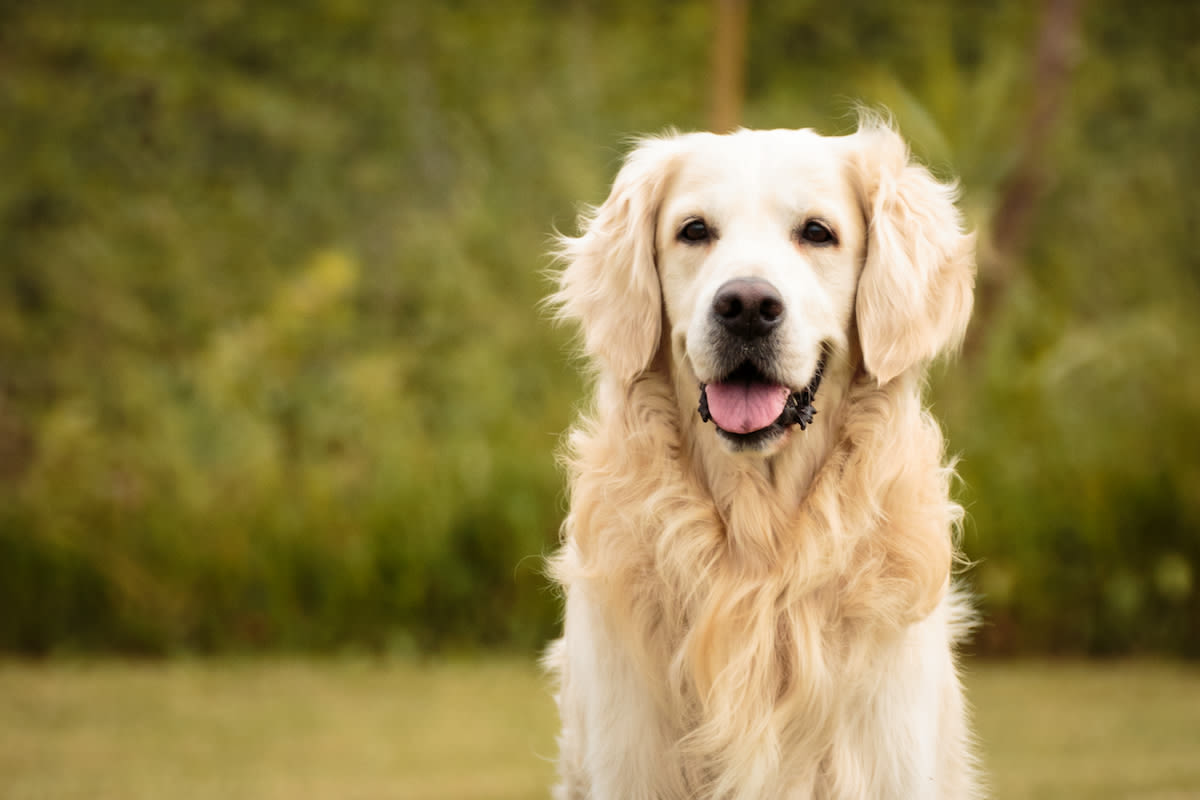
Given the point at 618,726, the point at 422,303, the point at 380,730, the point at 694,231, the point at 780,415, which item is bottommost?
the point at 380,730

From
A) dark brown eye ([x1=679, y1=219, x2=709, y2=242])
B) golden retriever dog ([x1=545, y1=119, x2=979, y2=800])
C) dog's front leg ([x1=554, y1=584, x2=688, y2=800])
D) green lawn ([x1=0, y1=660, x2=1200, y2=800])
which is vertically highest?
dark brown eye ([x1=679, y1=219, x2=709, y2=242])

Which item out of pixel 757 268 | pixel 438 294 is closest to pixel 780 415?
pixel 757 268

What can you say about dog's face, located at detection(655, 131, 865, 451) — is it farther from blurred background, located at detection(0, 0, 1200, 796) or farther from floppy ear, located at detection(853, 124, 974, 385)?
blurred background, located at detection(0, 0, 1200, 796)

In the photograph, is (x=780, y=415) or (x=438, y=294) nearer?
(x=780, y=415)

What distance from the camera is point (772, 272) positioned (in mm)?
2719

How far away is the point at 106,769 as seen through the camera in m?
5.38

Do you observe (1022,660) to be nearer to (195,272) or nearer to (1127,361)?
(1127,361)

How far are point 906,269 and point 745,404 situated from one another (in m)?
0.46

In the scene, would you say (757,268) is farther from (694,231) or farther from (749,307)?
(694,231)

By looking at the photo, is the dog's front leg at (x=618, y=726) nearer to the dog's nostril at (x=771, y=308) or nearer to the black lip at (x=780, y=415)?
the black lip at (x=780, y=415)

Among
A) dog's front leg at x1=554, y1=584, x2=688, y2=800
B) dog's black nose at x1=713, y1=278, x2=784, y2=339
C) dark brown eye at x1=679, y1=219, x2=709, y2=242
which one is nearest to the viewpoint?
dog's black nose at x1=713, y1=278, x2=784, y2=339

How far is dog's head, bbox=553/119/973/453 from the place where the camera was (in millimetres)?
2730

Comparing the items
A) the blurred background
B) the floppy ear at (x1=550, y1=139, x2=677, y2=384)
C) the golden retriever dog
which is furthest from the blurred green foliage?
the golden retriever dog

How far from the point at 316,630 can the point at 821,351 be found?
5241 millimetres
